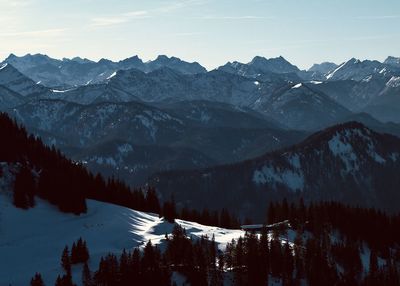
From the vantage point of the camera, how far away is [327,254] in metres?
162

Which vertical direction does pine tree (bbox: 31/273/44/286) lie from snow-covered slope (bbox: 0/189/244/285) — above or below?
below

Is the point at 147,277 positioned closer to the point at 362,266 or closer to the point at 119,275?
the point at 119,275

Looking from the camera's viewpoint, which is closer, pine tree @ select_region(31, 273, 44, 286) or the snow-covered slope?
pine tree @ select_region(31, 273, 44, 286)

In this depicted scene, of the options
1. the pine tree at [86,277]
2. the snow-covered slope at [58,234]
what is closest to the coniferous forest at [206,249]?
the pine tree at [86,277]

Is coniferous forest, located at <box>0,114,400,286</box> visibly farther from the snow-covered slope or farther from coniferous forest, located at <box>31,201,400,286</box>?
the snow-covered slope

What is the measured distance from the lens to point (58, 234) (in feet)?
433

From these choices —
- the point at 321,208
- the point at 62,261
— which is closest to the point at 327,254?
the point at 321,208

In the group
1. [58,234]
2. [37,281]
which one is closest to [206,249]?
[58,234]

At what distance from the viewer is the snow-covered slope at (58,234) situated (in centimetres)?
11119

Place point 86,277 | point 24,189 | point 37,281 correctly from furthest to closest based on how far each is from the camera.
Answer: point 24,189 → point 86,277 → point 37,281

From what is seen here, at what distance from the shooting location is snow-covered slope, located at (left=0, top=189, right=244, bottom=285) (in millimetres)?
111188

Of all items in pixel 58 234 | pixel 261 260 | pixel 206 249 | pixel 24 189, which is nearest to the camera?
pixel 206 249

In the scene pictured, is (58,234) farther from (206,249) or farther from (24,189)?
(206,249)

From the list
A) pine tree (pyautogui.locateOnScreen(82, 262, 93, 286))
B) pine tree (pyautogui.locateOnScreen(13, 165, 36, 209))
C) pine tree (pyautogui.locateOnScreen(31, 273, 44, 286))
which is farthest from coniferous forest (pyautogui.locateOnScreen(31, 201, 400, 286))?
pine tree (pyautogui.locateOnScreen(13, 165, 36, 209))
